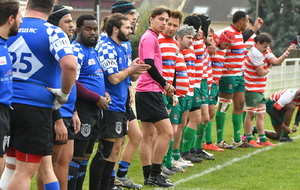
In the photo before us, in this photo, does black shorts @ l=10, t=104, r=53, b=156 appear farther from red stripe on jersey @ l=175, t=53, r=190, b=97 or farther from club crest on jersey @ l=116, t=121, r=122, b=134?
red stripe on jersey @ l=175, t=53, r=190, b=97

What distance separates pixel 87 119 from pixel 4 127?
1.54 meters

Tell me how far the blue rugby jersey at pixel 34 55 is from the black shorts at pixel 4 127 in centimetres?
28

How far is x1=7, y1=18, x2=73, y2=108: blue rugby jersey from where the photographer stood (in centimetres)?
448

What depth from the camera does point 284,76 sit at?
22938 millimetres

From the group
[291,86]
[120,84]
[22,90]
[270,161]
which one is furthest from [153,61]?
[291,86]

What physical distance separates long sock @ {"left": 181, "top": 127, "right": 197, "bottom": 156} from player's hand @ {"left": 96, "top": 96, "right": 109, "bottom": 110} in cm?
346

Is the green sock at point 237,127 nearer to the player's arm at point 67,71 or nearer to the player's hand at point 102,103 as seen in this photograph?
the player's hand at point 102,103

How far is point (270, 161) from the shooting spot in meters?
9.20

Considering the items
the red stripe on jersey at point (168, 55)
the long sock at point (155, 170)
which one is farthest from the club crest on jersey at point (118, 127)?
the red stripe on jersey at point (168, 55)

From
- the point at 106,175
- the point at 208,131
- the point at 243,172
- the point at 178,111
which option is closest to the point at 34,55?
the point at 106,175

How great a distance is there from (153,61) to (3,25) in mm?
2948

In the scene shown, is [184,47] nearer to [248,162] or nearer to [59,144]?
[248,162]

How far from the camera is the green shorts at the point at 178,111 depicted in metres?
8.03

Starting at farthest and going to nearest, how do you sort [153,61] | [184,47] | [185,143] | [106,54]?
[185,143]
[184,47]
[153,61]
[106,54]
